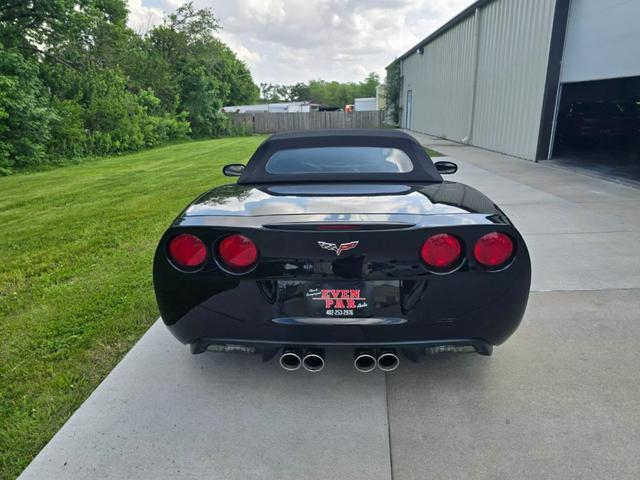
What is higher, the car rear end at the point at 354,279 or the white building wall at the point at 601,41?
the white building wall at the point at 601,41

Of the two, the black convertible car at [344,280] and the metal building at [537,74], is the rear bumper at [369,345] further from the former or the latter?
the metal building at [537,74]

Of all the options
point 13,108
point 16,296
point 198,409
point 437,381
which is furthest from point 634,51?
point 13,108

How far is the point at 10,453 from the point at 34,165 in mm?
14032

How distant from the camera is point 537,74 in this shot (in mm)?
10992

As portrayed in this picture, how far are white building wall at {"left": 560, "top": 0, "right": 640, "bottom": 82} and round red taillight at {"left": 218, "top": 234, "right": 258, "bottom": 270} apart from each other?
8.91 metres

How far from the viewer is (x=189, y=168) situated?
1207cm

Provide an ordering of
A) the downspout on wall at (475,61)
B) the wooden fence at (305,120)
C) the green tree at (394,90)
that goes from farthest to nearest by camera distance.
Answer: the wooden fence at (305,120)
the green tree at (394,90)
the downspout on wall at (475,61)

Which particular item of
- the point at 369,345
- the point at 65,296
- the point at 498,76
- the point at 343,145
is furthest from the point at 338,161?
the point at 498,76

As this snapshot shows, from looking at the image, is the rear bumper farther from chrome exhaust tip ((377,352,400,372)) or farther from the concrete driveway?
the concrete driveway

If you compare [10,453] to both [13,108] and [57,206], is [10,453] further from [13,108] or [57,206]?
[13,108]

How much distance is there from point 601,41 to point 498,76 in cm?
473

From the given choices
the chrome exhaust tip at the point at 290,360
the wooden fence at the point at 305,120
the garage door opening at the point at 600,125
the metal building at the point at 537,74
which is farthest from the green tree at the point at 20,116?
the wooden fence at the point at 305,120

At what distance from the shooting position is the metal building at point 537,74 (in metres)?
8.90

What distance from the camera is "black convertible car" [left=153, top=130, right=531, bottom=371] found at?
1.95 m
